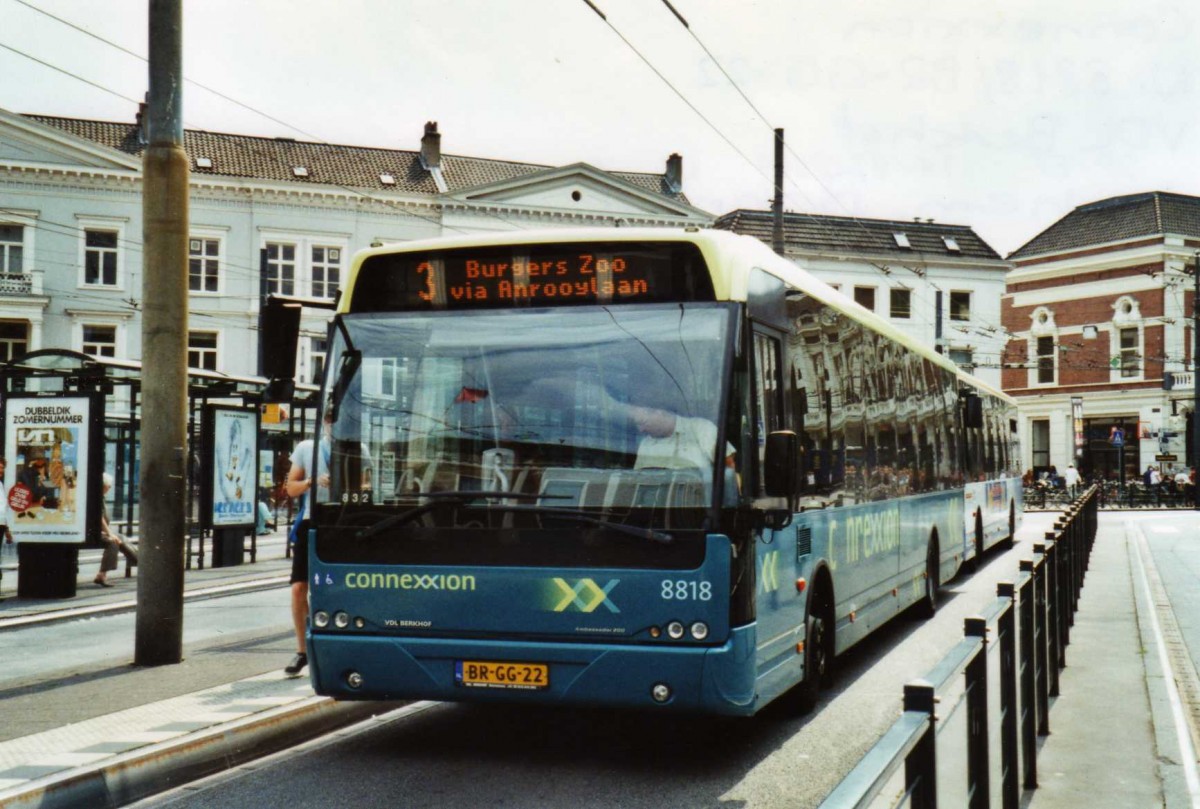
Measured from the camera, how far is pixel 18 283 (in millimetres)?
41531

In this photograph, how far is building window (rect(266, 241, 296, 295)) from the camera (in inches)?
1772

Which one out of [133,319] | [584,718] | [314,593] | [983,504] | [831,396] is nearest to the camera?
[314,593]

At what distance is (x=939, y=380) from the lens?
47.6 feet

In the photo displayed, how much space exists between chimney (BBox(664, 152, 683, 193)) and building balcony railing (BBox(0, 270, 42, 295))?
24954 millimetres

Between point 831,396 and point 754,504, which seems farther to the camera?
point 831,396

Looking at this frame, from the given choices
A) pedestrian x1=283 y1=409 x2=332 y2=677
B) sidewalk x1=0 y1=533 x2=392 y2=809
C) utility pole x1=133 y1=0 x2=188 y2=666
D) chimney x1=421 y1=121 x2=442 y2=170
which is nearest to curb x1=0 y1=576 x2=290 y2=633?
utility pole x1=133 y1=0 x2=188 y2=666

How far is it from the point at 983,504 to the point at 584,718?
12.7 m

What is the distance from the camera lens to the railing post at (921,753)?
2.76m

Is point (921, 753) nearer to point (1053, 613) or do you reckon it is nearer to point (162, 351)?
point (1053, 613)

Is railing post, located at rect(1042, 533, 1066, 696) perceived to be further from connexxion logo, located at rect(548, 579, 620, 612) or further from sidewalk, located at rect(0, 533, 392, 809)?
sidewalk, located at rect(0, 533, 392, 809)

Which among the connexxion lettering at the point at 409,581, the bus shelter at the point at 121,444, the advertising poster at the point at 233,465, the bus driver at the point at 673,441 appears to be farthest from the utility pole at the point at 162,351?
the advertising poster at the point at 233,465

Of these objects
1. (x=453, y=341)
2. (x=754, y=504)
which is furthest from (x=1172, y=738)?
(x=453, y=341)

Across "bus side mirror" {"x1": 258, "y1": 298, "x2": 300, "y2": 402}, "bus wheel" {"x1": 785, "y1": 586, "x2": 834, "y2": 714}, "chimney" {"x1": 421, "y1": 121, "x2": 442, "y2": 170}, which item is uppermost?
"chimney" {"x1": 421, "y1": 121, "x2": 442, "y2": 170}

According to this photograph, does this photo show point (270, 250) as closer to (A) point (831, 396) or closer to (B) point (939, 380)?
(B) point (939, 380)
